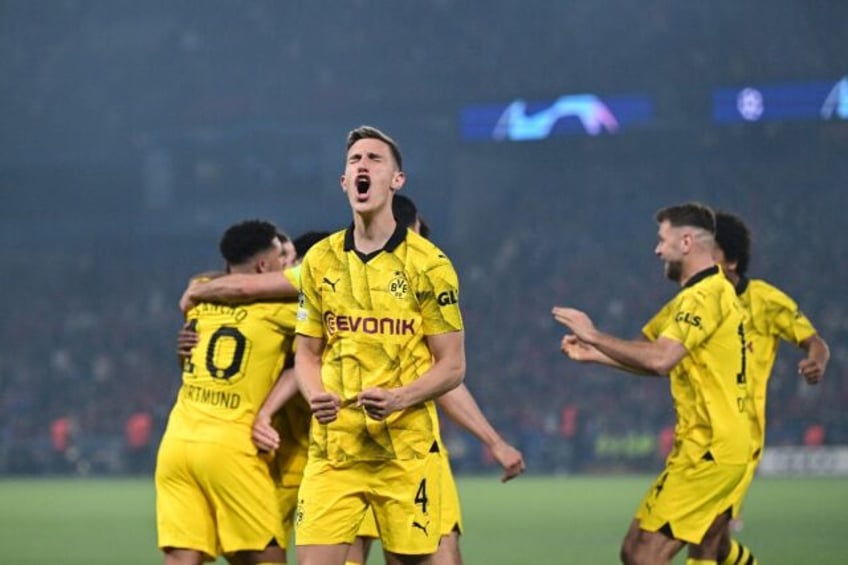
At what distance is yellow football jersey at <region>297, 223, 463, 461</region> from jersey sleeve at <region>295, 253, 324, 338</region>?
0.14ft

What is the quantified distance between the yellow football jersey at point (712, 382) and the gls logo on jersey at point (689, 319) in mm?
53

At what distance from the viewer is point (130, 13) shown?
144 feet

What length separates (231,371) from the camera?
729 cm

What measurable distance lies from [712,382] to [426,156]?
33.7 metres

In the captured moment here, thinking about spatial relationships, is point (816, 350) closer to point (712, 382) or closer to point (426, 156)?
point (712, 382)

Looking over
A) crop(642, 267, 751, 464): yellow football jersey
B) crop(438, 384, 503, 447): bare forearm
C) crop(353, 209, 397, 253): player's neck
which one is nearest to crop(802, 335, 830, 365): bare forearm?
crop(642, 267, 751, 464): yellow football jersey

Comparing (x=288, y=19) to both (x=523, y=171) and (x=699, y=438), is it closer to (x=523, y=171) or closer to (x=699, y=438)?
(x=523, y=171)

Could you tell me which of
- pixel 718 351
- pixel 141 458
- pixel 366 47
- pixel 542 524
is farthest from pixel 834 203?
pixel 718 351

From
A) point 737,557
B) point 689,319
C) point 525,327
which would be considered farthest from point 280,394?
point 525,327

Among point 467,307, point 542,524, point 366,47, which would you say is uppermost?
point 366,47

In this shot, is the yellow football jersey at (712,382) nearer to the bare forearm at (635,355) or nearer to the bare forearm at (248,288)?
the bare forearm at (635,355)

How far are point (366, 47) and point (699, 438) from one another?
36.0 m

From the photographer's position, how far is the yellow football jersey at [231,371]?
7258mm

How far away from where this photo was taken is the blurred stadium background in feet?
120
